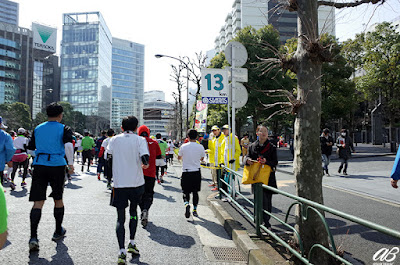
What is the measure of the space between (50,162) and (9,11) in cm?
17465

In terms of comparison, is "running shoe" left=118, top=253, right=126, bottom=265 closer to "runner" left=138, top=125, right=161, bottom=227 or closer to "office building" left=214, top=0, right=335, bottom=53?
"runner" left=138, top=125, right=161, bottom=227

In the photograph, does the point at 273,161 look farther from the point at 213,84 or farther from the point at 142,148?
the point at 213,84

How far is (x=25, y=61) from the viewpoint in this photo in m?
77.9

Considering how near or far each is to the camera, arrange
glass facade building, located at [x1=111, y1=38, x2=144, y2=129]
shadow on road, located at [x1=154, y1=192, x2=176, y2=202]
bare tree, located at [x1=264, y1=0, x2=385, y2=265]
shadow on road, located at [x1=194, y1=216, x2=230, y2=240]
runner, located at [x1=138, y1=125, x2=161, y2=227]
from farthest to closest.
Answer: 1. glass facade building, located at [x1=111, y1=38, x2=144, y2=129]
2. shadow on road, located at [x1=154, y1=192, x2=176, y2=202]
3. runner, located at [x1=138, y1=125, x2=161, y2=227]
4. shadow on road, located at [x1=194, y1=216, x2=230, y2=240]
5. bare tree, located at [x1=264, y1=0, x2=385, y2=265]

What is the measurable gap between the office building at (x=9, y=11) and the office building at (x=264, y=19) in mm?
107128

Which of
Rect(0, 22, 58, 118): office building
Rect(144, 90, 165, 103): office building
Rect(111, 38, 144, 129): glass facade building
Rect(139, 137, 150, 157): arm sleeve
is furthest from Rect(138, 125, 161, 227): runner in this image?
Rect(144, 90, 165, 103): office building

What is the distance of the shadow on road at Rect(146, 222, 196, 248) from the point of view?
162 inches

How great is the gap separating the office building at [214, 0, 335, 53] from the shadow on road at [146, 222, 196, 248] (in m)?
3.08

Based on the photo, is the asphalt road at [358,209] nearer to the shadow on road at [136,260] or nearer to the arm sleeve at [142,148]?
the shadow on road at [136,260]

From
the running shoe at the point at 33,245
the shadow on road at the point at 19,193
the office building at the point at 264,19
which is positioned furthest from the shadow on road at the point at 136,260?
the shadow on road at the point at 19,193

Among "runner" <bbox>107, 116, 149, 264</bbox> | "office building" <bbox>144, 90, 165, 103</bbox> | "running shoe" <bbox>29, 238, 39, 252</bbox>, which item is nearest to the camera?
"running shoe" <bbox>29, 238, 39, 252</bbox>

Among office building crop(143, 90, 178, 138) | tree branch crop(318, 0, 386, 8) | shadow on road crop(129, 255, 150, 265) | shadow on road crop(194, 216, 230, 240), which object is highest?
office building crop(143, 90, 178, 138)

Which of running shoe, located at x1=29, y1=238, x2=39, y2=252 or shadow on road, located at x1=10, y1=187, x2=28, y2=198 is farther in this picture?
shadow on road, located at x1=10, y1=187, x2=28, y2=198

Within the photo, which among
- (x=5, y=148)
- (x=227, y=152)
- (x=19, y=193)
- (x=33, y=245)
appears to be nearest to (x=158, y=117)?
(x=19, y=193)
